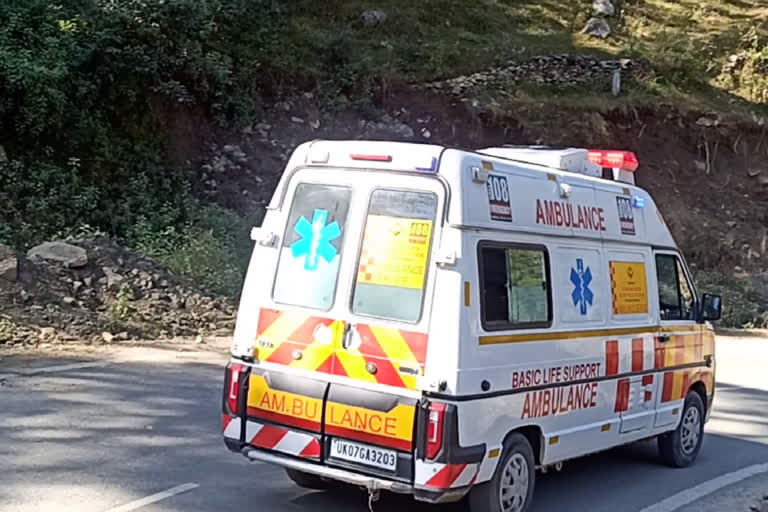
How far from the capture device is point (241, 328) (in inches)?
259

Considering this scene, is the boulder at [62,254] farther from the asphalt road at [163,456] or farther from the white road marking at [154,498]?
the white road marking at [154,498]

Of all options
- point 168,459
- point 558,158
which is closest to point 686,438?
point 558,158

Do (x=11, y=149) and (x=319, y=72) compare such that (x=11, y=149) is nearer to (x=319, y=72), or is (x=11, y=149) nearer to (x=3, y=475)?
(x=319, y=72)

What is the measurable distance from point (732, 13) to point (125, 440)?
31.4 m

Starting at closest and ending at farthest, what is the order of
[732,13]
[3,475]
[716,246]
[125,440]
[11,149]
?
[3,475], [125,440], [11,149], [716,246], [732,13]

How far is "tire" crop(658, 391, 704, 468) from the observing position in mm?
8914

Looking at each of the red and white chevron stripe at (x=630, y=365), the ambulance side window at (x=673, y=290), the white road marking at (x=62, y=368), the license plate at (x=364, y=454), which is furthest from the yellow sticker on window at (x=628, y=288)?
the white road marking at (x=62, y=368)

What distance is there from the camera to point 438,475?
18.8ft

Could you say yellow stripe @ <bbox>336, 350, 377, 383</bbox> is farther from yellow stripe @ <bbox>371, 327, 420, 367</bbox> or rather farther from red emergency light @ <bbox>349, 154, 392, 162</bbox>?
red emergency light @ <bbox>349, 154, 392, 162</bbox>

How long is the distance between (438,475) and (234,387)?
5.44 feet

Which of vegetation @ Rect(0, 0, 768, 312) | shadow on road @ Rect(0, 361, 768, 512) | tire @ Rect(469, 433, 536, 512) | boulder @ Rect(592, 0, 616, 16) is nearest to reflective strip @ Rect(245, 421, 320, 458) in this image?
shadow on road @ Rect(0, 361, 768, 512)

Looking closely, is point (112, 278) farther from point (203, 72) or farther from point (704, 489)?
point (203, 72)

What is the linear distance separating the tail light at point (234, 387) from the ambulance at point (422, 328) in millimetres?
11

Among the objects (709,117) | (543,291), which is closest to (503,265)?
(543,291)
